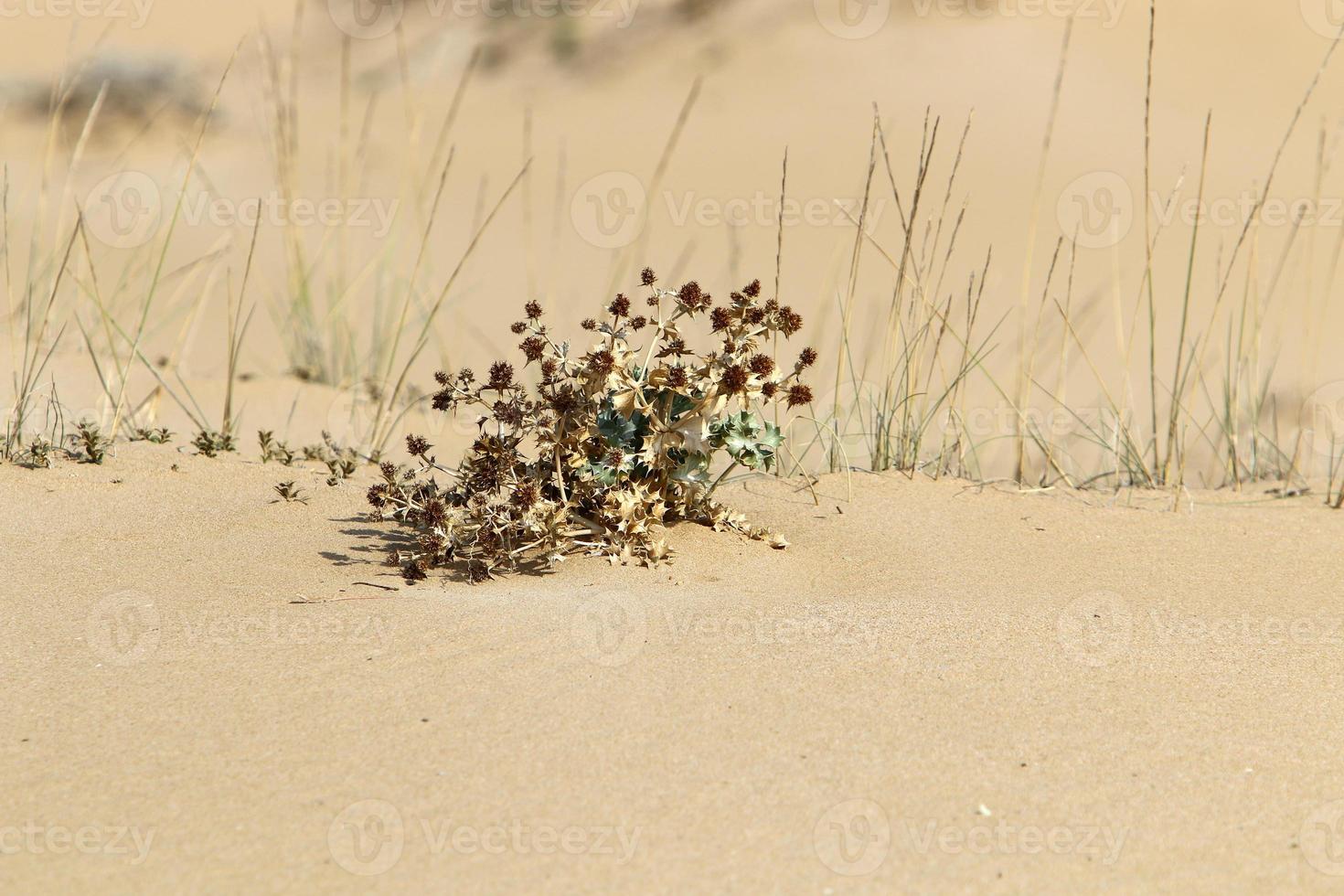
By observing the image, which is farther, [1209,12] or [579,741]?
[1209,12]

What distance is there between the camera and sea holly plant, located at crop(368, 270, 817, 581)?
2.64 metres

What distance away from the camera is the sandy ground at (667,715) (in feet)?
5.42

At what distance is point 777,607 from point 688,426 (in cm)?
44

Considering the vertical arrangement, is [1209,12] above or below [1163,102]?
above

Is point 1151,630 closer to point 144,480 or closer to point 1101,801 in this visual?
point 1101,801

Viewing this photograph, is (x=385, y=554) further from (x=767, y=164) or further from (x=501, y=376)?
(x=767, y=164)

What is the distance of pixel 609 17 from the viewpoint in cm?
1394

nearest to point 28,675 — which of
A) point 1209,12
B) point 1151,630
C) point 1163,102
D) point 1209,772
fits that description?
point 1209,772

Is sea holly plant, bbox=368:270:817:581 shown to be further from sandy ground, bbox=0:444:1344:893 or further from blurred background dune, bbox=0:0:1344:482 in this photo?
blurred background dune, bbox=0:0:1344:482

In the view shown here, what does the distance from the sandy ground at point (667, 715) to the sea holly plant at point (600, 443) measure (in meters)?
0.12

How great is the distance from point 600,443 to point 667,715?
898 millimetres

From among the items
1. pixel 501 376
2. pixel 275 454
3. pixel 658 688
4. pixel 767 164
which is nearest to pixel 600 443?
pixel 501 376

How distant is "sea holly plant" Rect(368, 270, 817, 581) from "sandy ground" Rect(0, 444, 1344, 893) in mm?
116

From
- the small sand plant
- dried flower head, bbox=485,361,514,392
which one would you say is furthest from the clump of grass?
dried flower head, bbox=485,361,514,392
